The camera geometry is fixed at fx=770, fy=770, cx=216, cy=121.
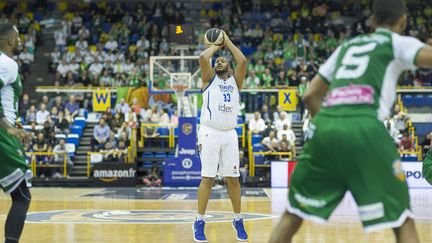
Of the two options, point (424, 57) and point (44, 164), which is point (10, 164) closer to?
point (424, 57)

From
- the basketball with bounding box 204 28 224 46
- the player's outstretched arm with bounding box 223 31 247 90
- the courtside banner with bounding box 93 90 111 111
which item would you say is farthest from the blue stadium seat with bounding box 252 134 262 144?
the basketball with bounding box 204 28 224 46

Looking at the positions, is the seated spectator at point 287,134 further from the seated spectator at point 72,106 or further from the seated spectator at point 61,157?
the seated spectator at point 72,106

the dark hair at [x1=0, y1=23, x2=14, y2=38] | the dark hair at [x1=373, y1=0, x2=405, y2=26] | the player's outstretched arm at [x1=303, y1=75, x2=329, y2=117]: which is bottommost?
the player's outstretched arm at [x1=303, y1=75, x2=329, y2=117]

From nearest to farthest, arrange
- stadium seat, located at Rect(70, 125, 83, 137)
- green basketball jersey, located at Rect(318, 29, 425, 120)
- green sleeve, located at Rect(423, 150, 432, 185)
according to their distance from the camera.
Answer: green basketball jersey, located at Rect(318, 29, 425, 120) < green sleeve, located at Rect(423, 150, 432, 185) < stadium seat, located at Rect(70, 125, 83, 137)

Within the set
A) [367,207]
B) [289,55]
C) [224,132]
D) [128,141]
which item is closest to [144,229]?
[224,132]

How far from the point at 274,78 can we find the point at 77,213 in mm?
16070

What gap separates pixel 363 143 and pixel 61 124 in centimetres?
2129

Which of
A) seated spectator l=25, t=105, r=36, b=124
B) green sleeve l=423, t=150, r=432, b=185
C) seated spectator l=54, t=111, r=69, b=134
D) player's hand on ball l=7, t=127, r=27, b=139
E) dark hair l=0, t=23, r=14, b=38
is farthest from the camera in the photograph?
seated spectator l=25, t=105, r=36, b=124

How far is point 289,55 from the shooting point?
29.7 meters

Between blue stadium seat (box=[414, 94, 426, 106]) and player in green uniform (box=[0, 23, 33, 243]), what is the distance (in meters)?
21.0

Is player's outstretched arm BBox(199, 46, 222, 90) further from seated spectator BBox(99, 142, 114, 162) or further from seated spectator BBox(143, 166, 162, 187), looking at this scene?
seated spectator BBox(99, 142, 114, 162)

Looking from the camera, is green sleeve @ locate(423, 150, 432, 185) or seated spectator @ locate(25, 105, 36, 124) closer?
green sleeve @ locate(423, 150, 432, 185)

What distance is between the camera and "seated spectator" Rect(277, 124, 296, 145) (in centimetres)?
2388

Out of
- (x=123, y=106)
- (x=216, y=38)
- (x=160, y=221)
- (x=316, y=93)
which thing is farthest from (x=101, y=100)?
(x=316, y=93)
